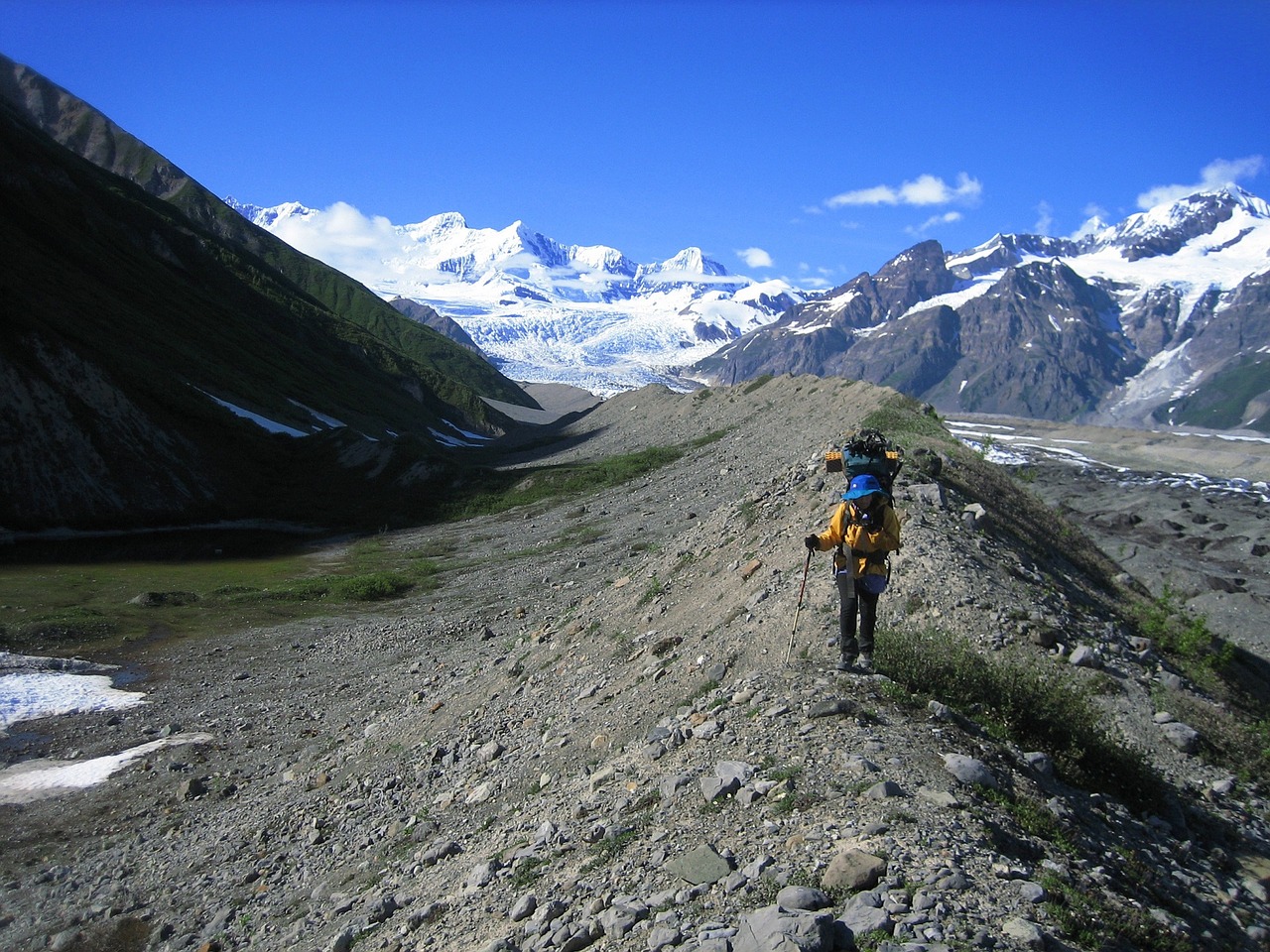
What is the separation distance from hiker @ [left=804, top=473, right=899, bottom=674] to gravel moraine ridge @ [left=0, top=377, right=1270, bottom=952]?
492 millimetres

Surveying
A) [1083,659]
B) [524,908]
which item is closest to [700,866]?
[524,908]

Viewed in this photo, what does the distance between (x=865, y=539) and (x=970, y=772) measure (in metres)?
3.34

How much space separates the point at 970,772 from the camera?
7.95m

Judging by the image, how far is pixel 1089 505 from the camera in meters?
74.8

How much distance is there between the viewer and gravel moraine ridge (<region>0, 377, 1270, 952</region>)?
6645 millimetres

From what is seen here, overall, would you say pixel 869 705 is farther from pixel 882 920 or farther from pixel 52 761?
pixel 52 761

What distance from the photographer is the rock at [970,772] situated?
7875 mm

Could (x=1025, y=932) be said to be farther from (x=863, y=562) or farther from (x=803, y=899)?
(x=863, y=562)

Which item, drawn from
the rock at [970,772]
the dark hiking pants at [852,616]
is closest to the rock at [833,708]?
the rock at [970,772]

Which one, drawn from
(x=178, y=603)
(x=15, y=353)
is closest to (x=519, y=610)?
(x=178, y=603)

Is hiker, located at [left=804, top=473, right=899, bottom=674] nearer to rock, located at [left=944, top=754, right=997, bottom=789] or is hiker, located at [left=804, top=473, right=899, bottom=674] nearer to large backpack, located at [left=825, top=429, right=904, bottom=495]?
large backpack, located at [left=825, top=429, right=904, bottom=495]

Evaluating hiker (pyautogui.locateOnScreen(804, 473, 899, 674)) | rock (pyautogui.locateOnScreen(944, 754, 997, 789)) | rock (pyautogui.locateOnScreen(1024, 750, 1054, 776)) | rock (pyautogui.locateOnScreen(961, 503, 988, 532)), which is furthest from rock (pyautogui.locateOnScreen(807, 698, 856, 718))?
rock (pyautogui.locateOnScreen(961, 503, 988, 532))

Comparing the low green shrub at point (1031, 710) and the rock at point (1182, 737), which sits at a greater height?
the low green shrub at point (1031, 710)

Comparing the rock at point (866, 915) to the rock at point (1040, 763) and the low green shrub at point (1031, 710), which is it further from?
the low green shrub at point (1031, 710)
